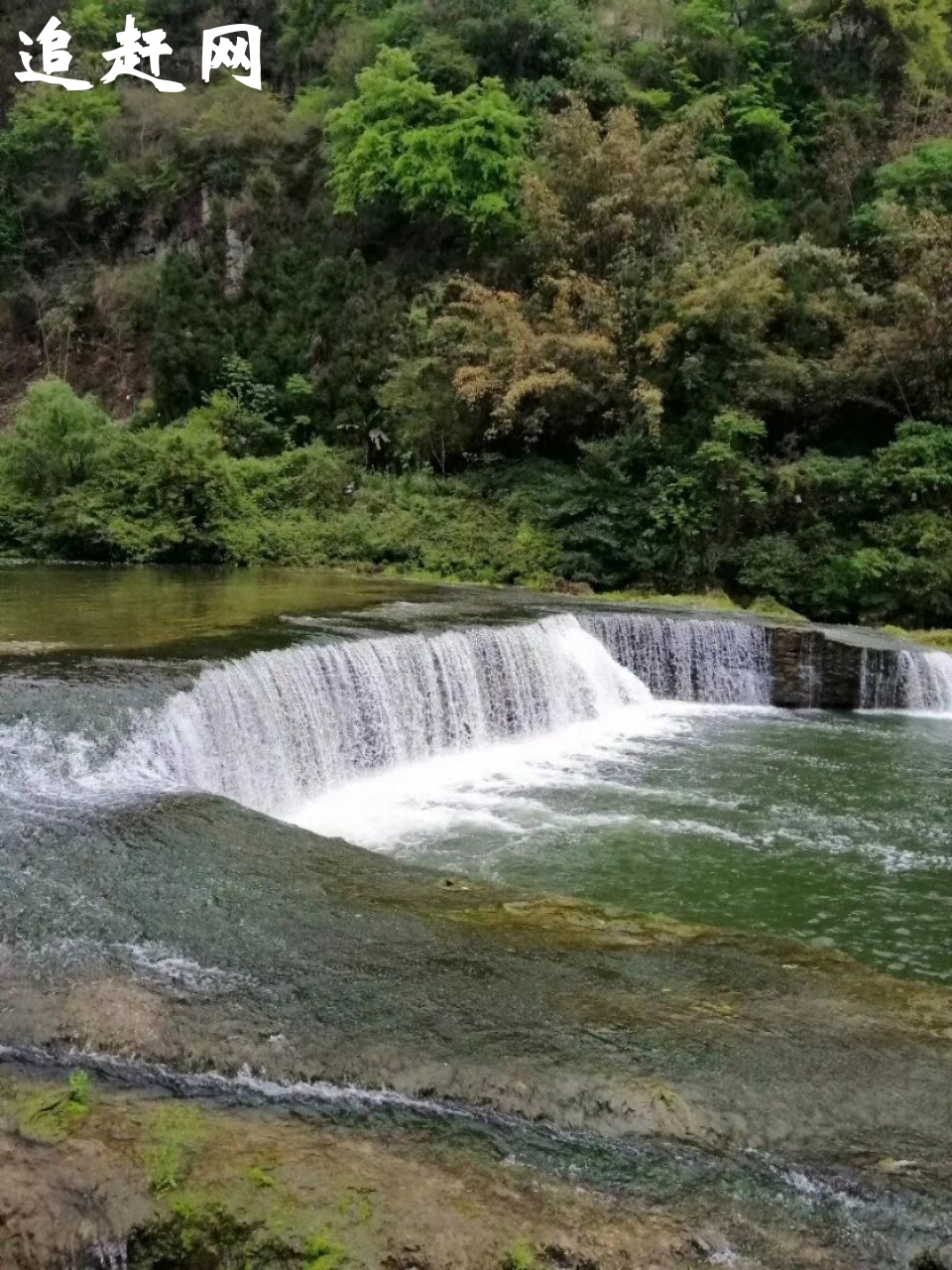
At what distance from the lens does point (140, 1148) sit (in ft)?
11.5

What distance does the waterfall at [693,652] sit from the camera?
1370 centimetres

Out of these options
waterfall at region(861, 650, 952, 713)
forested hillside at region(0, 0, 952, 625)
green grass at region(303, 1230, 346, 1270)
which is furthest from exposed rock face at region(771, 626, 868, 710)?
green grass at region(303, 1230, 346, 1270)

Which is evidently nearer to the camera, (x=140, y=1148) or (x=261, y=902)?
(x=140, y=1148)

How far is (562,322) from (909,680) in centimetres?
949

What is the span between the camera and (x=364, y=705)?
1025cm

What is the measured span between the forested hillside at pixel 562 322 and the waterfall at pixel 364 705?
243 inches

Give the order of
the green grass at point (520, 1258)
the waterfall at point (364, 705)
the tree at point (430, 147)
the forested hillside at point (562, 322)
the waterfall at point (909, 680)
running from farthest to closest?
the tree at point (430, 147)
the forested hillside at point (562, 322)
the waterfall at point (909, 680)
the waterfall at point (364, 705)
the green grass at point (520, 1258)

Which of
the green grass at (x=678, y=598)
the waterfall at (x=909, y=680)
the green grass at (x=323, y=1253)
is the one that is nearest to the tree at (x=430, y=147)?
the green grass at (x=678, y=598)

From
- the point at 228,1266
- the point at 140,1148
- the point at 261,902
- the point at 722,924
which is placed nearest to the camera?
the point at 228,1266

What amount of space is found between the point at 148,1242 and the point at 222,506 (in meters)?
18.0

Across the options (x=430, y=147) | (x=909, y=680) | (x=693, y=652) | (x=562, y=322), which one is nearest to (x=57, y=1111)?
(x=693, y=652)

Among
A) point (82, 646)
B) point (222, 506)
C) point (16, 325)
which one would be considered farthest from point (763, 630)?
point (16, 325)

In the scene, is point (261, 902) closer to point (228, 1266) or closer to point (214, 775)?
point (228, 1266)

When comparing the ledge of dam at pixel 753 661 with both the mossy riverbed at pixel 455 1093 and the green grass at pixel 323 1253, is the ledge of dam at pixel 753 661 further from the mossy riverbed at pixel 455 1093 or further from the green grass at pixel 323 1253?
the green grass at pixel 323 1253
